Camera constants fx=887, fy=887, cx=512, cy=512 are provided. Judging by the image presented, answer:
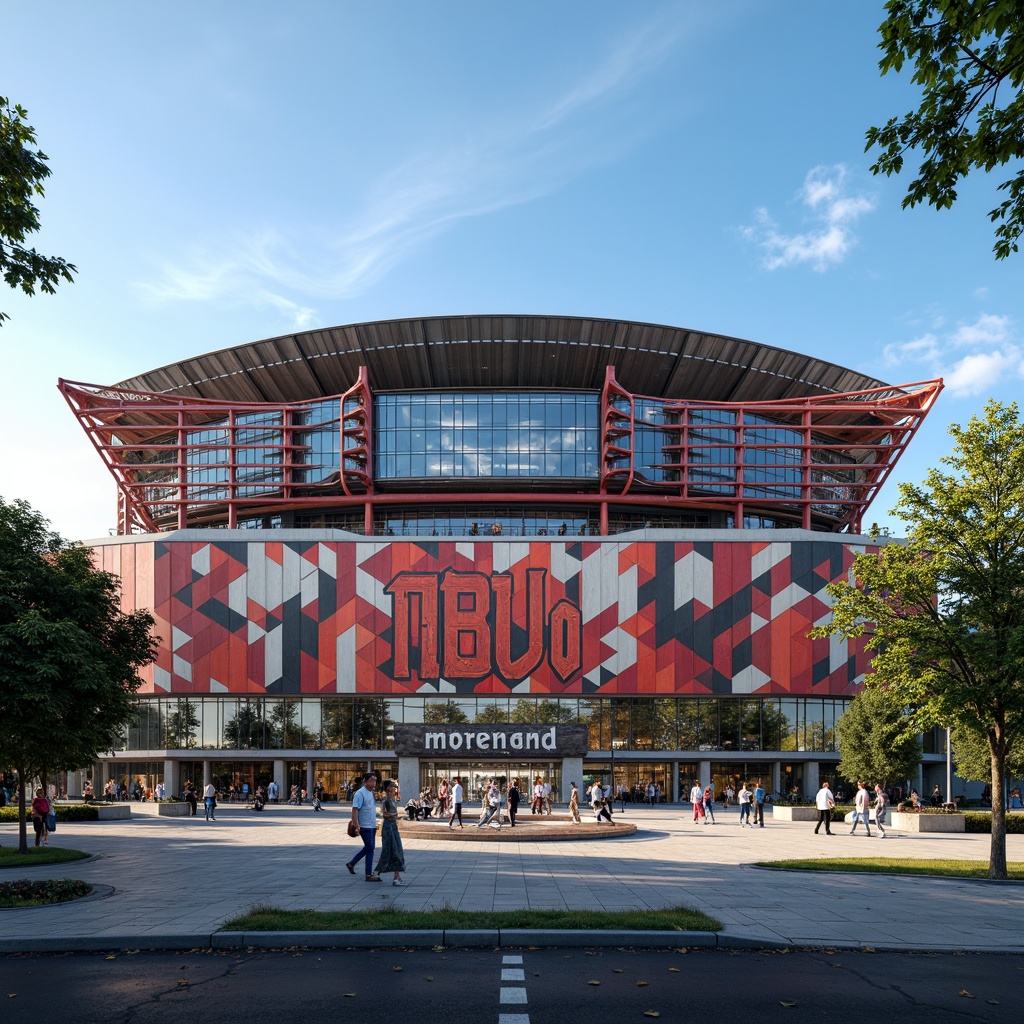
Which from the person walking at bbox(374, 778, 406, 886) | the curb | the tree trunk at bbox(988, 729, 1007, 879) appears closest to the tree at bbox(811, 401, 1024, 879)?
the tree trunk at bbox(988, 729, 1007, 879)

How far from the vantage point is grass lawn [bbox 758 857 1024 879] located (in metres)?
20.9

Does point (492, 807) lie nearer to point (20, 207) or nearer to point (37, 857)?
point (37, 857)

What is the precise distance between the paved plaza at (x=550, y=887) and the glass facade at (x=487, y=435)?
38297 millimetres

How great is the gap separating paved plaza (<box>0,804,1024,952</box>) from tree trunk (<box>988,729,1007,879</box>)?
809 mm

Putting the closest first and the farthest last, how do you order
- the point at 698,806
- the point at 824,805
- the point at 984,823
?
the point at 824,805, the point at 984,823, the point at 698,806

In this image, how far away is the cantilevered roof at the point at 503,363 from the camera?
6619cm

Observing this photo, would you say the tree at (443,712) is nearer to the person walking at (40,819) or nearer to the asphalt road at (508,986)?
the person walking at (40,819)

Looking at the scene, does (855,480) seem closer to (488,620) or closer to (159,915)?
(488,620)

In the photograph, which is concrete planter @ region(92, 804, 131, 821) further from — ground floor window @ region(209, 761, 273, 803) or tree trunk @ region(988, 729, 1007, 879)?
tree trunk @ region(988, 729, 1007, 879)

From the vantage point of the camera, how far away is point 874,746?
43281mm

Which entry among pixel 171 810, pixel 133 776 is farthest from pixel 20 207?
pixel 133 776

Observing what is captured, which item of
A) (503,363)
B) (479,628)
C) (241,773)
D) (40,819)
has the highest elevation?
(503,363)

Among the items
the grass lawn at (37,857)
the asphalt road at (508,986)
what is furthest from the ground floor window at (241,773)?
the asphalt road at (508,986)

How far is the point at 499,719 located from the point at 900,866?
135 feet
